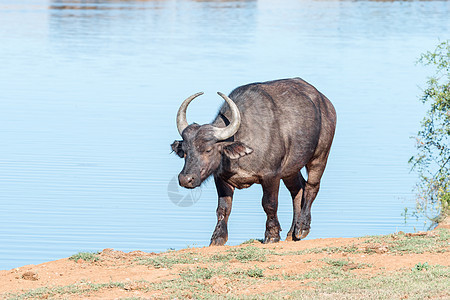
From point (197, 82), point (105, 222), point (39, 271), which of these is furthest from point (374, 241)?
point (197, 82)

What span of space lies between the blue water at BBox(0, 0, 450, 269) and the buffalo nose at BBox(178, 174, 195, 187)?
2280mm

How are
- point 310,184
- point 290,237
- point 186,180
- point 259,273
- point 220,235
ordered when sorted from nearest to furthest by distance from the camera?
point 259,273
point 186,180
point 220,235
point 290,237
point 310,184

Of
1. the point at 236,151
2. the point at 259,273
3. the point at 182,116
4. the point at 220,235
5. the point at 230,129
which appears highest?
the point at 182,116

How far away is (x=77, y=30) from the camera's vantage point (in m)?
44.0

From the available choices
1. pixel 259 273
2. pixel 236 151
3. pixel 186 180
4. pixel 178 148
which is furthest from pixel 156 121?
→ pixel 259 273

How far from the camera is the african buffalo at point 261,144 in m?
10.7

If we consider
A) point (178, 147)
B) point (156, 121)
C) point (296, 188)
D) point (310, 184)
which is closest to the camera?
point (178, 147)

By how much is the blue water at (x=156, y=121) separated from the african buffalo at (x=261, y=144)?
1.47 m

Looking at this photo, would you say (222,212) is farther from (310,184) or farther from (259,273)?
(259,273)

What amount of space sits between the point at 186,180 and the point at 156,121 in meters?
10.9

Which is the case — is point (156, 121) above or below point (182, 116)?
above

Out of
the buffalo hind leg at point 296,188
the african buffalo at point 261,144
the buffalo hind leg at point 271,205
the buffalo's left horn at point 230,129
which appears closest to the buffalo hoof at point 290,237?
the african buffalo at point 261,144

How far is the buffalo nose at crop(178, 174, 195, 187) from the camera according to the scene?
10320 mm

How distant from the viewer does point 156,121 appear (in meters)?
21.1
